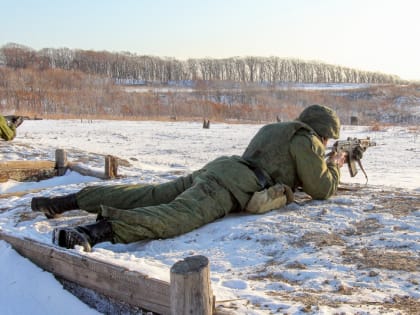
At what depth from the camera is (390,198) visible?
16.6 ft

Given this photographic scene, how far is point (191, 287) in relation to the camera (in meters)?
2.04

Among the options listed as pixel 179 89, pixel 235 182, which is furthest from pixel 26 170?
pixel 179 89

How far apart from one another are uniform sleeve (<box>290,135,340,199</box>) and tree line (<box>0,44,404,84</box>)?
64166 mm

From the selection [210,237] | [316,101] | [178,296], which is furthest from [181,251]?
[316,101]

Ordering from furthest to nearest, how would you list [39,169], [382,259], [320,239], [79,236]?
[39,169] < [320,239] < [79,236] < [382,259]

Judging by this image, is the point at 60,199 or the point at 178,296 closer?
the point at 178,296

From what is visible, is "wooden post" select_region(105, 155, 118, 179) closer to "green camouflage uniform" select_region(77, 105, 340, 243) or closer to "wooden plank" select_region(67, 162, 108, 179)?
"wooden plank" select_region(67, 162, 108, 179)

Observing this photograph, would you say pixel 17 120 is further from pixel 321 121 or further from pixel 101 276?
pixel 101 276

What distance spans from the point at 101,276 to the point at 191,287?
84cm

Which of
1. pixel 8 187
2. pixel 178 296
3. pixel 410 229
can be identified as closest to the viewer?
pixel 178 296

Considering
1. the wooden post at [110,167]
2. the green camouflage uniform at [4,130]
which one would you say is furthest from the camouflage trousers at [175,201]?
the green camouflage uniform at [4,130]

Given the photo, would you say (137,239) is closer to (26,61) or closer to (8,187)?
(8,187)

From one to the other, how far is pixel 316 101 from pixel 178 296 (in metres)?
49.2

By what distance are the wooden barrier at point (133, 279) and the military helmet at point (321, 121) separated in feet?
8.72
